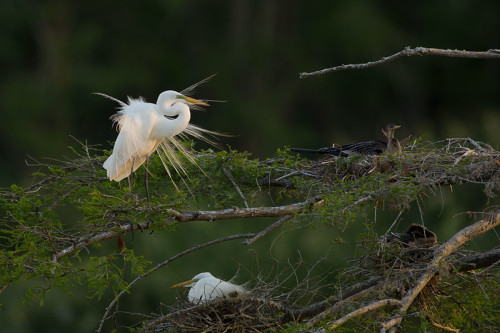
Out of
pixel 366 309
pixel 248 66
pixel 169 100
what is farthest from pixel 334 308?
pixel 248 66

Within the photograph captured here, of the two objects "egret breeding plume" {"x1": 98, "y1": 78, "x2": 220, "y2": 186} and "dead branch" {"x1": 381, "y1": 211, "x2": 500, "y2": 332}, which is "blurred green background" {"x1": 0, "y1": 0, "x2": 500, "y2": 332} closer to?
"egret breeding plume" {"x1": 98, "y1": 78, "x2": 220, "y2": 186}

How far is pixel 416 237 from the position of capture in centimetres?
356

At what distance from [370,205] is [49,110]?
1092 cm

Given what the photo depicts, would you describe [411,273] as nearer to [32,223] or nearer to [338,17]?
[32,223]

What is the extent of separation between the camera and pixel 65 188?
12.3 ft

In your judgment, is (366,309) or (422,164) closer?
(366,309)

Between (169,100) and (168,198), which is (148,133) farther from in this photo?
(168,198)

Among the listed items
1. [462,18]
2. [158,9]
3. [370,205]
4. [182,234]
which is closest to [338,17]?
[462,18]

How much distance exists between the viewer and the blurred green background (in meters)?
13.6

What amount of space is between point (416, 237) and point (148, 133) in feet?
4.76

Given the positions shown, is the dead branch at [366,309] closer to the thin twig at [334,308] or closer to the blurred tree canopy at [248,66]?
the thin twig at [334,308]

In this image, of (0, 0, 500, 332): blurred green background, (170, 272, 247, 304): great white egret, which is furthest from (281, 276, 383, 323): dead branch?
(0, 0, 500, 332): blurred green background

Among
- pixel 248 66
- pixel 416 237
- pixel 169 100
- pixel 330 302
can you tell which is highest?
pixel 169 100

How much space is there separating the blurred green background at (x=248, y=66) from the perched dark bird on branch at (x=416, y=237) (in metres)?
8.98
